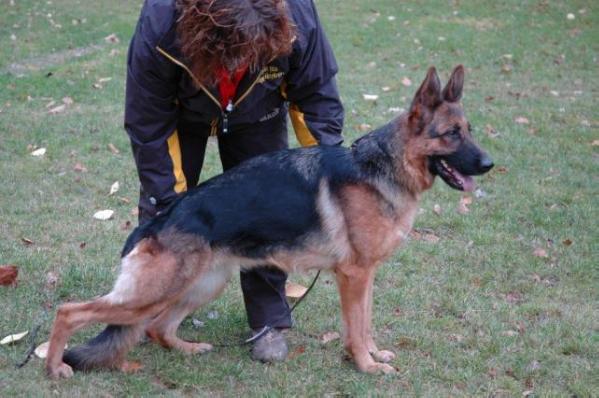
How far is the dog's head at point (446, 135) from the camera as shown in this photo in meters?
4.16

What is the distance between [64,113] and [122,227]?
12.0 feet

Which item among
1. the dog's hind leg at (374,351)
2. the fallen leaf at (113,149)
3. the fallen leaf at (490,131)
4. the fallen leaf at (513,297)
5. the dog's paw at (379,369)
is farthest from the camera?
the fallen leaf at (490,131)

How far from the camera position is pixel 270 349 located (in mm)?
4609

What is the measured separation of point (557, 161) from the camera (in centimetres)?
815

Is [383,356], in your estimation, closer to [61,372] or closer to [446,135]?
[446,135]

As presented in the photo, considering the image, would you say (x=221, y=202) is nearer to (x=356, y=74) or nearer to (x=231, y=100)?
(x=231, y=100)

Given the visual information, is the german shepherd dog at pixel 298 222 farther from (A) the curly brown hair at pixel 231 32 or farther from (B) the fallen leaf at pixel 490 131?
(B) the fallen leaf at pixel 490 131

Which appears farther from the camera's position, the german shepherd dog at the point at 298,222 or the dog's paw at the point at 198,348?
the dog's paw at the point at 198,348

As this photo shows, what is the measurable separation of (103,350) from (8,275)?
4.41 feet

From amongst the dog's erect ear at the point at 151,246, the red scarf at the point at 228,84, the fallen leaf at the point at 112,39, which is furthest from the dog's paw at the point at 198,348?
the fallen leaf at the point at 112,39

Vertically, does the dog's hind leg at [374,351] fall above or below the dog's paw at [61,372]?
below

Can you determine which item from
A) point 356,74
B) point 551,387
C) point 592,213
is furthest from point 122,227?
point 356,74

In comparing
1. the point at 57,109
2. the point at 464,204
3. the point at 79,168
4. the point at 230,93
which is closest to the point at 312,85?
the point at 230,93

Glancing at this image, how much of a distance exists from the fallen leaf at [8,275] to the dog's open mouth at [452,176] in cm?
288
